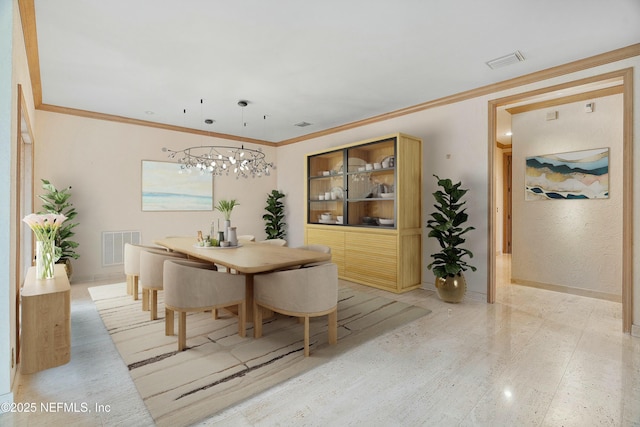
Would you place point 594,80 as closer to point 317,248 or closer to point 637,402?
point 637,402

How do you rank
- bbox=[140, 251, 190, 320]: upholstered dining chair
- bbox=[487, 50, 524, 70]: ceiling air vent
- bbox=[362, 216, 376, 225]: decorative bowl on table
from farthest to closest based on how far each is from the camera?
bbox=[362, 216, 376, 225]: decorative bowl on table < bbox=[140, 251, 190, 320]: upholstered dining chair < bbox=[487, 50, 524, 70]: ceiling air vent

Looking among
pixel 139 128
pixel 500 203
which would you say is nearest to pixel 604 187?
pixel 500 203

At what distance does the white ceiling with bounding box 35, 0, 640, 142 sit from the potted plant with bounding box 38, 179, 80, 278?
128cm

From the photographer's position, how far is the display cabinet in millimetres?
4207

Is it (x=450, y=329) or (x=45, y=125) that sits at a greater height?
(x=45, y=125)

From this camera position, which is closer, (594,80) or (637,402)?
(637,402)

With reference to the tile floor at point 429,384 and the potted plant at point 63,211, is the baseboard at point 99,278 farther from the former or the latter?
the tile floor at point 429,384

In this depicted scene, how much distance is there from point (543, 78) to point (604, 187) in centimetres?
182

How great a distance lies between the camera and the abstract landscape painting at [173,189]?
5.29 m

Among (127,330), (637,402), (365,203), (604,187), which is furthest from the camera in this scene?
(365,203)

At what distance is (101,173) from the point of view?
486cm

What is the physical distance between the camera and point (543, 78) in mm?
3330

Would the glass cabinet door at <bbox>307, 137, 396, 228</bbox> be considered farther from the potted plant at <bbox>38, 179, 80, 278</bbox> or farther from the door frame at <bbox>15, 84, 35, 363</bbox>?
the door frame at <bbox>15, 84, 35, 363</bbox>

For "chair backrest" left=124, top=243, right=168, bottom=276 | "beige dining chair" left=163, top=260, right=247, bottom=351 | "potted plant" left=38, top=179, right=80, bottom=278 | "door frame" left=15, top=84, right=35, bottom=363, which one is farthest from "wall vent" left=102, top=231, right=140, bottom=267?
"beige dining chair" left=163, top=260, right=247, bottom=351
